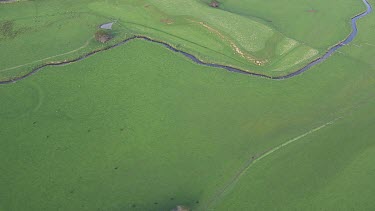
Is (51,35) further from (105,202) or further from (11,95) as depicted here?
(105,202)

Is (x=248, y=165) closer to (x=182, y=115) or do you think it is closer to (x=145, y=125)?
(x=182, y=115)

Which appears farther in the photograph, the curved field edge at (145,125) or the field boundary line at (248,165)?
the curved field edge at (145,125)

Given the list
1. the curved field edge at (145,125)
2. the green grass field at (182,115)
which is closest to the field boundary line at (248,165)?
the green grass field at (182,115)

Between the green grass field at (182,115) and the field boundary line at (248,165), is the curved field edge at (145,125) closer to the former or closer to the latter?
the green grass field at (182,115)

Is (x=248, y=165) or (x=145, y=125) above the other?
(x=248, y=165)

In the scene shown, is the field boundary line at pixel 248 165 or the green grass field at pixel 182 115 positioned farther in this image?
the green grass field at pixel 182 115

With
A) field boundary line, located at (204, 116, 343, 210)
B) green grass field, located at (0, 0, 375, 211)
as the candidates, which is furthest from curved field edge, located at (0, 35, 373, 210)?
field boundary line, located at (204, 116, 343, 210)

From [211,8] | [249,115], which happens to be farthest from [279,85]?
[211,8]

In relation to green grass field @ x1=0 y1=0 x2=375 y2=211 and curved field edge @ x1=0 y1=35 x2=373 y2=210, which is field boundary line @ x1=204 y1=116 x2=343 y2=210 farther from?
curved field edge @ x1=0 y1=35 x2=373 y2=210

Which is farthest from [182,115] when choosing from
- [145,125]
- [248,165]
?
[248,165]
